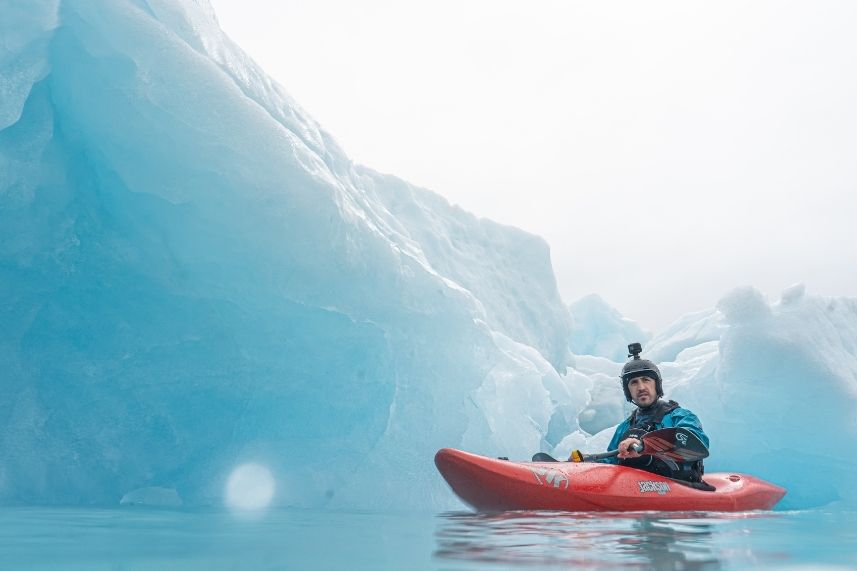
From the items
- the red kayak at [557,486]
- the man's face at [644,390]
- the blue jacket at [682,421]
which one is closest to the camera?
the red kayak at [557,486]

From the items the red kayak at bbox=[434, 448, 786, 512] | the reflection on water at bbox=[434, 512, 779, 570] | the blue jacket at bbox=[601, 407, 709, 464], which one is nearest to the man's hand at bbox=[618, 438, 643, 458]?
the red kayak at bbox=[434, 448, 786, 512]

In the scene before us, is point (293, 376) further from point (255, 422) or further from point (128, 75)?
point (128, 75)

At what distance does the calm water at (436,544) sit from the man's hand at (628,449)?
0.81 meters

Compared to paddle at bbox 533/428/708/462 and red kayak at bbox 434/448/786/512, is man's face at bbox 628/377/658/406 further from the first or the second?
red kayak at bbox 434/448/786/512

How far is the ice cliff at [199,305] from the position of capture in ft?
23.1

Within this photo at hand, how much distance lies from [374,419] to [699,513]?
14.1ft

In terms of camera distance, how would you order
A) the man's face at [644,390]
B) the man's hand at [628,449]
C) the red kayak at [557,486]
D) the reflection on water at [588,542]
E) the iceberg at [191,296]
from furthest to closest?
the iceberg at [191,296] < the man's face at [644,390] < the man's hand at [628,449] < the red kayak at [557,486] < the reflection on water at [588,542]

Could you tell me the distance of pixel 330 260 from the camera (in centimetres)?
766

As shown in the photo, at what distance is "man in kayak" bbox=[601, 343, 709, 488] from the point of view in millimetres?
5367

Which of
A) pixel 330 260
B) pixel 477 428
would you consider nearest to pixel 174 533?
pixel 330 260

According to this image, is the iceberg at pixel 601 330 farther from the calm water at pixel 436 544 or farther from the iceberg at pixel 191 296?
the calm water at pixel 436 544

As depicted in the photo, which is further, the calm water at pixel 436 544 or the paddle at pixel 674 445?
the paddle at pixel 674 445

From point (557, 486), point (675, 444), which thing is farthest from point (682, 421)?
point (557, 486)

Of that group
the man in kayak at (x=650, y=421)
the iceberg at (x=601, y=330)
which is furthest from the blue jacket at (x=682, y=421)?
Answer: the iceberg at (x=601, y=330)
